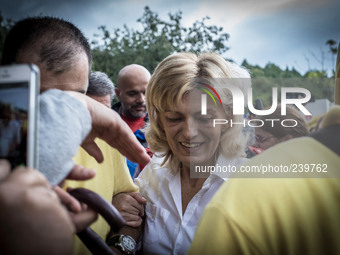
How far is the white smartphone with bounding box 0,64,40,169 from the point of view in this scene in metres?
0.52

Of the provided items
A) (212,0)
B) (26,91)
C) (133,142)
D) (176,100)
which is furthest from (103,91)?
(26,91)

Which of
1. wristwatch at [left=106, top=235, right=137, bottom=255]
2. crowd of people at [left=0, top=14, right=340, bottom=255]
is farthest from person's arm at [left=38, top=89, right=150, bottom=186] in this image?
wristwatch at [left=106, top=235, right=137, bottom=255]

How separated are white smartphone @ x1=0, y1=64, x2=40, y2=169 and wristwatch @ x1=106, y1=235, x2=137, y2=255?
2.47 ft

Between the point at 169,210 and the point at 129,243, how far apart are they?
0.81ft

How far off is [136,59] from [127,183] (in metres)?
4.26

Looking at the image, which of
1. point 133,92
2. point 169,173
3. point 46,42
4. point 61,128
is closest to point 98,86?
point 133,92

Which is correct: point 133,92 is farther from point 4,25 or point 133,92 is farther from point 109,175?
point 4,25

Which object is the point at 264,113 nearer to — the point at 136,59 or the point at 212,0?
the point at 212,0

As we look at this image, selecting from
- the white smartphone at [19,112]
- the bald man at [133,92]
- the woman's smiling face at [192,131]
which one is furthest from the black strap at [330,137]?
the bald man at [133,92]

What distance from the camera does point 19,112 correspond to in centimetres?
54

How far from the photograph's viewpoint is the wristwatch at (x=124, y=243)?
118 cm

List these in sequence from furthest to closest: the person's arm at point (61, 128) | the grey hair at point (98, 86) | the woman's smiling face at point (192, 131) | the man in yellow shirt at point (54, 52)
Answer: the grey hair at point (98, 86)
the woman's smiling face at point (192, 131)
the man in yellow shirt at point (54, 52)
the person's arm at point (61, 128)

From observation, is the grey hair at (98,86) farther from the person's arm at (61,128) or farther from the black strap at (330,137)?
the black strap at (330,137)

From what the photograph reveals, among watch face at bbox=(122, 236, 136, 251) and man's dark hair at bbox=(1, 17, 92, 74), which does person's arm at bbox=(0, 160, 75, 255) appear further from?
watch face at bbox=(122, 236, 136, 251)
